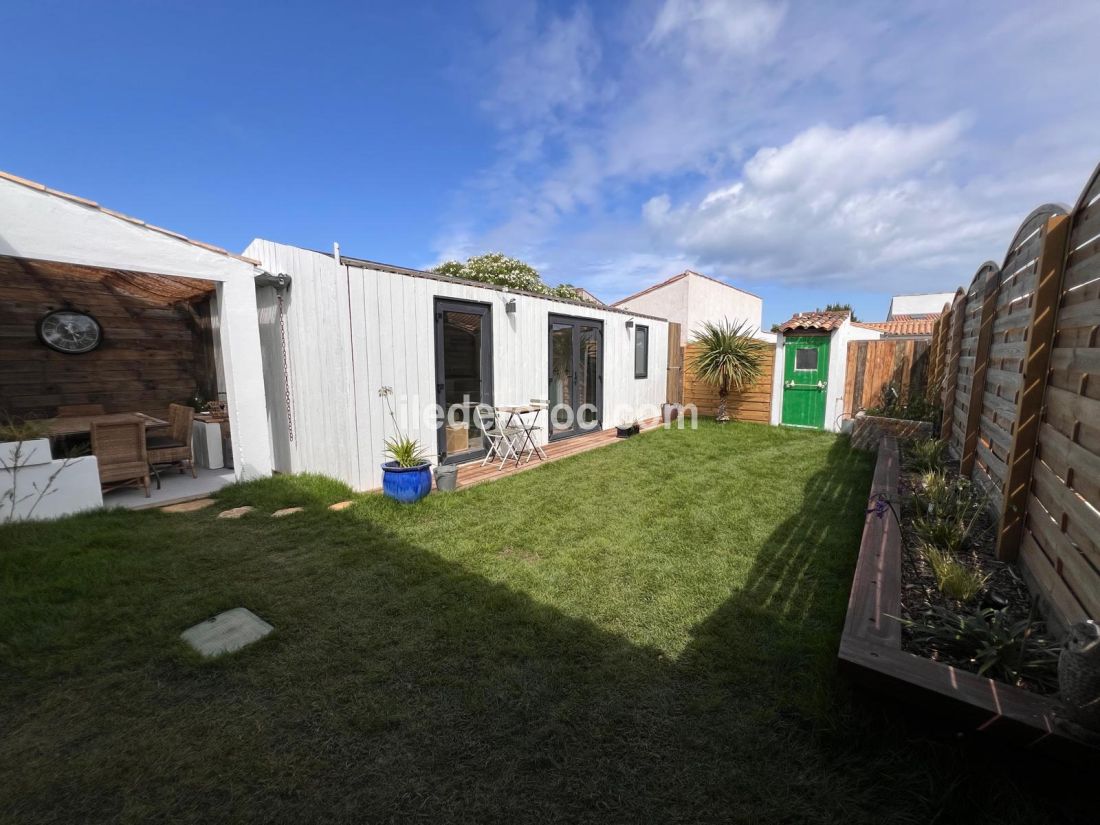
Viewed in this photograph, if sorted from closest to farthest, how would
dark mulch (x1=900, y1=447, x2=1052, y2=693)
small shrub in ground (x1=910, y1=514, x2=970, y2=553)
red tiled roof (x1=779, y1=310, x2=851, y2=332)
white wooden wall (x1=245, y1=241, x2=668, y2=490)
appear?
dark mulch (x1=900, y1=447, x2=1052, y2=693) → small shrub in ground (x1=910, y1=514, x2=970, y2=553) → white wooden wall (x1=245, y1=241, x2=668, y2=490) → red tiled roof (x1=779, y1=310, x2=851, y2=332)

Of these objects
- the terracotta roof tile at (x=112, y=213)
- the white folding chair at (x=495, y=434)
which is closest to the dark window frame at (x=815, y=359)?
the white folding chair at (x=495, y=434)

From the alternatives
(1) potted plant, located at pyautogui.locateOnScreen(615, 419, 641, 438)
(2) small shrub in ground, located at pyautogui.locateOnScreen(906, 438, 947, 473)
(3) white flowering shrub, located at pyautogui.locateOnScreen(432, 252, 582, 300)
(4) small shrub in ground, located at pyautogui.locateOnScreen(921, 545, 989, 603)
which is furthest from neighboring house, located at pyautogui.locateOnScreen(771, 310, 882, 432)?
(3) white flowering shrub, located at pyautogui.locateOnScreen(432, 252, 582, 300)

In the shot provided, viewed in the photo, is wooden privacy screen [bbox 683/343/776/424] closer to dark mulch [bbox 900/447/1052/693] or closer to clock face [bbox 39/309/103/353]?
dark mulch [bbox 900/447/1052/693]

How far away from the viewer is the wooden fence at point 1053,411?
5.51 feet

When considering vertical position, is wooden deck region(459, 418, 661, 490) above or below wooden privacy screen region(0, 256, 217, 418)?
below

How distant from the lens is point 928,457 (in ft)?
15.1

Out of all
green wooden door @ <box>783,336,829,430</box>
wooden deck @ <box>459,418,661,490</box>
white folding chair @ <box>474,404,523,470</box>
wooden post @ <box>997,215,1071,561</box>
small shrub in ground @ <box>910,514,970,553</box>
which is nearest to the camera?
wooden post @ <box>997,215,1071,561</box>

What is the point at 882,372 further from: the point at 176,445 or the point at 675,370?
the point at 176,445

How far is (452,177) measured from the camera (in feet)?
33.1

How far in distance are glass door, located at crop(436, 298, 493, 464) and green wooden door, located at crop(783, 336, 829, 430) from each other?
6600 mm

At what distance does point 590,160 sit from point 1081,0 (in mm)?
7345

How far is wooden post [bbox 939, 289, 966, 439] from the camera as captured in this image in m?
5.22

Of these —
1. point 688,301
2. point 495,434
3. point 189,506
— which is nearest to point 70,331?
point 189,506

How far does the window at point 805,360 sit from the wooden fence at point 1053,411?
5774 millimetres
